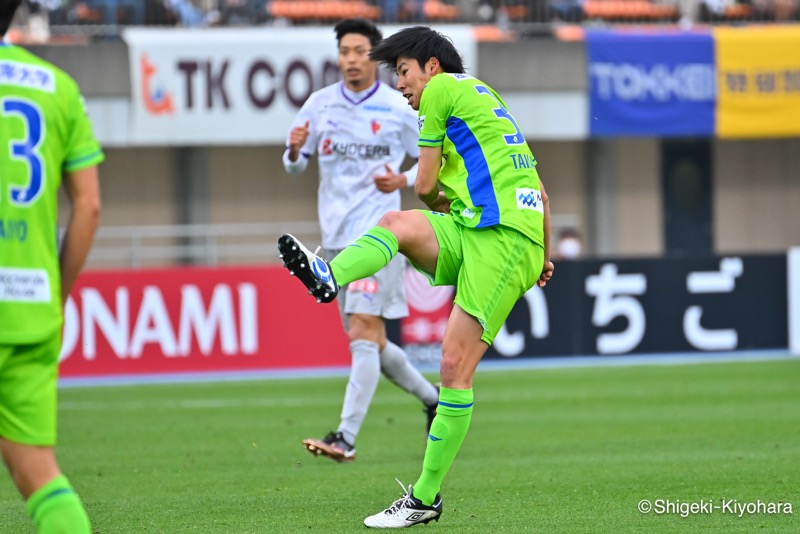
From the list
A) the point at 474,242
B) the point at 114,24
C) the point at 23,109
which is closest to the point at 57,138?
the point at 23,109

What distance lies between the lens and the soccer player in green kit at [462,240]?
5746mm

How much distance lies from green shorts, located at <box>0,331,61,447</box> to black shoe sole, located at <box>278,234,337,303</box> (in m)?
1.64

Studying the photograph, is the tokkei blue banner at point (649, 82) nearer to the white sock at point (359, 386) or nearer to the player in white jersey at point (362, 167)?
the player in white jersey at point (362, 167)

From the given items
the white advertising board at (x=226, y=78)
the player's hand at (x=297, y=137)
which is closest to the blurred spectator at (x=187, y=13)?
the white advertising board at (x=226, y=78)

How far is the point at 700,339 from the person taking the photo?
56.8 ft

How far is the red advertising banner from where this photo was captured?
15945 millimetres

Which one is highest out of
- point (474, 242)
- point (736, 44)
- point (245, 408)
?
point (474, 242)

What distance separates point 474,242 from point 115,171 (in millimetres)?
17907

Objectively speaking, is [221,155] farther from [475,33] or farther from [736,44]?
[736,44]

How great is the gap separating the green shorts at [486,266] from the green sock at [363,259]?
0.26m

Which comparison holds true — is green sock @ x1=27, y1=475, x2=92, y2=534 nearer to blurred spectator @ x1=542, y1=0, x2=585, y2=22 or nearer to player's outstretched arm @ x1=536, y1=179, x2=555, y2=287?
player's outstretched arm @ x1=536, y1=179, x2=555, y2=287

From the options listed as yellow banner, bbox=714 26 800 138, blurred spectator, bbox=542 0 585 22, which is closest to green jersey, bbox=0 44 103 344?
yellow banner, bbox=714 26 800 138

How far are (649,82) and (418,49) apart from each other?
1611cm

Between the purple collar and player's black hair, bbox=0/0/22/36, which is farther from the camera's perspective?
the purple collar
